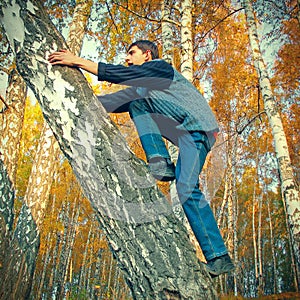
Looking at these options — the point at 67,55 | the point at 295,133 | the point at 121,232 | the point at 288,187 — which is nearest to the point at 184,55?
the point at 288,187

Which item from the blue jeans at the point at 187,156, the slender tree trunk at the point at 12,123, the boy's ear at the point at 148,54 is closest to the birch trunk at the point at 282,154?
the blue jeans at the point at 187,156

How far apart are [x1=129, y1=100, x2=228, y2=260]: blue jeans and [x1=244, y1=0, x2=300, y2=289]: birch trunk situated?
4.09 m

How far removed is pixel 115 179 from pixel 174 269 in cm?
42

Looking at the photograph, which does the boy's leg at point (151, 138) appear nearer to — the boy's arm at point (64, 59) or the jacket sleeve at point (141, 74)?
the jacket sleeve at point (141, 74)

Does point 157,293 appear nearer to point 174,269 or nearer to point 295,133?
point 174,269

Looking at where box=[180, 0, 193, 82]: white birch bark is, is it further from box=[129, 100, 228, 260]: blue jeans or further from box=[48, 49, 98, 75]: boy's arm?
box=[48, 49, 98, 75]: boy's arm

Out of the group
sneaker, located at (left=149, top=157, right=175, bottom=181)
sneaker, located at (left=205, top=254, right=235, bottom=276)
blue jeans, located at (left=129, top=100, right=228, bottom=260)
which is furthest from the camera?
sneaker, located at (left=149, top=157, right=175, bottom=181)

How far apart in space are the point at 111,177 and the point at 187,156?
2.55ft

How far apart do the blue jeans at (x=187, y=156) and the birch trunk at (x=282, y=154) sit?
13.4 feet

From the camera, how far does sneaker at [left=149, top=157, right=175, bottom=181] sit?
1.88 m

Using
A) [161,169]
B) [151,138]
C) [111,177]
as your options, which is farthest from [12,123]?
[111,177]

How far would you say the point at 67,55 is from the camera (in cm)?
131

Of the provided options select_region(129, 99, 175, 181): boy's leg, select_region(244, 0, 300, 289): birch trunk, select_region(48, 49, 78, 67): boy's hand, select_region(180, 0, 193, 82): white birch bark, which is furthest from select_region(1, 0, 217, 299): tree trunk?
select_region(244, 0, 300, 289): birch trunk

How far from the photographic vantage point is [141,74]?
1821 millimetres
